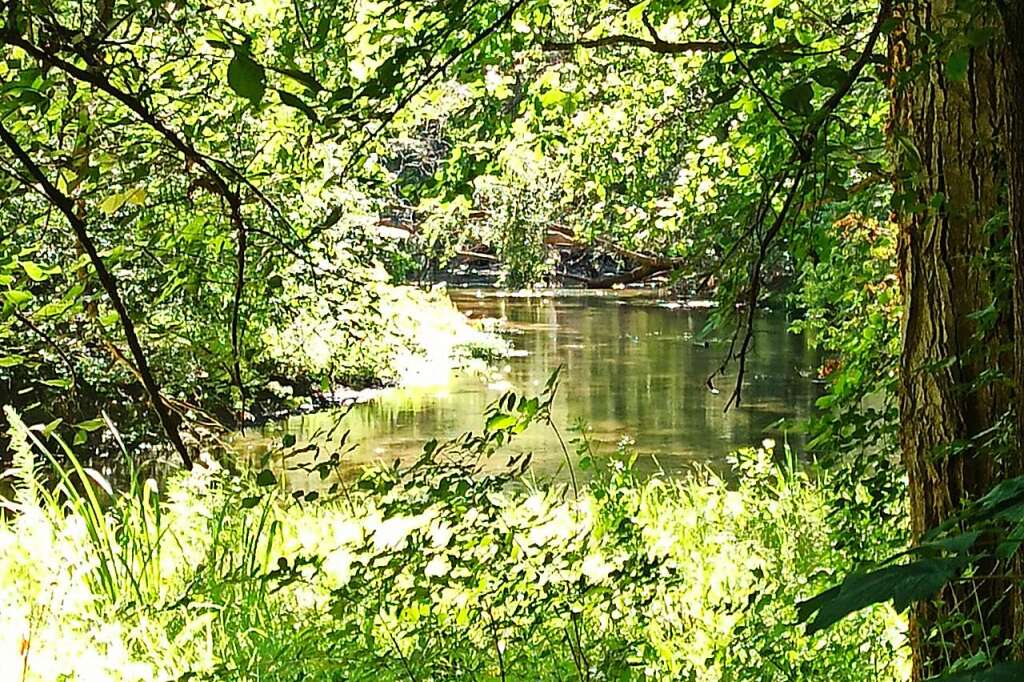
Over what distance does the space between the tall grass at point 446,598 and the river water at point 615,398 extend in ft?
10.9

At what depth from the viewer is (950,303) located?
6.61 feet

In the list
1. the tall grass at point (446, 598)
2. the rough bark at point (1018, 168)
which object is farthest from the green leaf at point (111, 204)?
the rough bark at point (1018, 168)

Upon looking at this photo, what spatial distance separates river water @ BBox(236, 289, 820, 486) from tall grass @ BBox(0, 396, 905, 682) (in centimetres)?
332

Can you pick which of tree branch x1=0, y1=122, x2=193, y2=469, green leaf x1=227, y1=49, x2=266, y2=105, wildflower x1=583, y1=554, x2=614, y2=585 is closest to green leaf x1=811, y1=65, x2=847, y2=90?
green leaf x1=227, y1=49, x2=266, y2=105

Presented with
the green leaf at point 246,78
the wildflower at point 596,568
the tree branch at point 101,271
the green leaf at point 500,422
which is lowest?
the wildflower at point 596,568

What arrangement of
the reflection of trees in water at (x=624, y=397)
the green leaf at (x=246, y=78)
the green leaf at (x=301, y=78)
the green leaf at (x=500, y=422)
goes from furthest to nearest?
the reflection of trees in water at (x=624, y=397)
the green leaf at (x=500, y=422)
the green leaf at (x=301, y=78)
the green leaf at (x=246, y=78)

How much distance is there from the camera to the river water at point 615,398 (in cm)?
935

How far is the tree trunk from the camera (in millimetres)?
1908

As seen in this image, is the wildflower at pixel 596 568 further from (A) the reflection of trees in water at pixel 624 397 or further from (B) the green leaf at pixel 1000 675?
(A) the reflection of trees in water at pixel 624 397

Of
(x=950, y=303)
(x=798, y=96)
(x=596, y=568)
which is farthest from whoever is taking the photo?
(x=596, y=568)

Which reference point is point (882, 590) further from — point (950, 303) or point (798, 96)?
point (950, 303)

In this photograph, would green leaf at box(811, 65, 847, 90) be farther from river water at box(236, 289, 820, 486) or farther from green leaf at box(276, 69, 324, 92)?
river water at box(236, 289, 820, 486)

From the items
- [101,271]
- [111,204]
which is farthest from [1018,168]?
[111,204]

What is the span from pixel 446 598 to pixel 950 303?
5.78 ft
